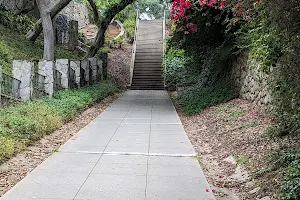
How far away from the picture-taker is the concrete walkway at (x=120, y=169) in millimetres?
3984

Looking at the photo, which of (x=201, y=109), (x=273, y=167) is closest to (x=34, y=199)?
(x=273, y=167)

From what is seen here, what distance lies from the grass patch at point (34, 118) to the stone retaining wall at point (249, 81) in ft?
15.7

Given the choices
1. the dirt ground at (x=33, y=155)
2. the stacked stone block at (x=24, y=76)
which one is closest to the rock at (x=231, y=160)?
the dirt ground at (x=33, y=155)

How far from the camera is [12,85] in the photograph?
8234mm

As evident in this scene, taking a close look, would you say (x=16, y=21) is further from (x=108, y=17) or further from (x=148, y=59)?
(x=148, y=59)

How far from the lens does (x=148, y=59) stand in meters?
21.4

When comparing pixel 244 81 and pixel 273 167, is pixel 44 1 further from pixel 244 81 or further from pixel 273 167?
pixel 273 167

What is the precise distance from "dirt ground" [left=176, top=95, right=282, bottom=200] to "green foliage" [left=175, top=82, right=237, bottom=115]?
2.69 feet

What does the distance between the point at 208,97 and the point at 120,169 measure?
6.18 meters

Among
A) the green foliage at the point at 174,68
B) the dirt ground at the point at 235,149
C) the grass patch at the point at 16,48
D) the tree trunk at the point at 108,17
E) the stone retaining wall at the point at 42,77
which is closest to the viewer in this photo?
the dirt ground at the point at 235,149

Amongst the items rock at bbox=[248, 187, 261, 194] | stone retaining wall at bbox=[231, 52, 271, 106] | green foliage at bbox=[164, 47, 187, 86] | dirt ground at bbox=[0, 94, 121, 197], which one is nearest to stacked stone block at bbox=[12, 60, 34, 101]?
dirt ground at bbox=[0, 94, 121, 197]

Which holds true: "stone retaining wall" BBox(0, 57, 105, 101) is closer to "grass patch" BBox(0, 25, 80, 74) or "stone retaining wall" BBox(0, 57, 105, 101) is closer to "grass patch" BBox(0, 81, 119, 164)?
"grass patch" BBox(0, 81, 119, 164)

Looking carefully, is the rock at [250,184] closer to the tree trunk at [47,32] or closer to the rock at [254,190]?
the rock at [254,190]

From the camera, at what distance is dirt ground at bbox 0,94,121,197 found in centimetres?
444
